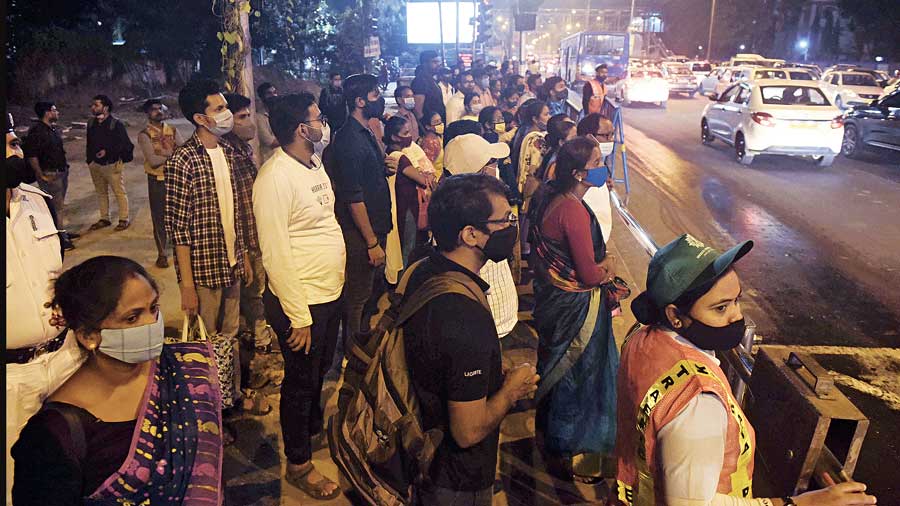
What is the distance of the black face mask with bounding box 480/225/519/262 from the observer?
253cm

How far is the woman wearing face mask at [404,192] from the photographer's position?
5699mm

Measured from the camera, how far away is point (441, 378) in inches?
90.4

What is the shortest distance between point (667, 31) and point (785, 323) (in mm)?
71048

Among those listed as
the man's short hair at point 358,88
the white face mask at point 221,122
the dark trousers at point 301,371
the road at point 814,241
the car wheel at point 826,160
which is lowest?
the road at point 814,241

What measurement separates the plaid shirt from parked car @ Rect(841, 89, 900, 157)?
15194mm

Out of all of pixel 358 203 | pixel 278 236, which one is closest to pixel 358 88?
pixel 358 203

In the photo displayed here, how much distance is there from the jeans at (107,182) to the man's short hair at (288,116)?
607 centimetres

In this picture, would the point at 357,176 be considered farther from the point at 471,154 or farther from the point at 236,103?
the point at 236,103

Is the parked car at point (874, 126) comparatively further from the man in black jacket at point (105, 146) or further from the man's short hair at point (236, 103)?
the man in black jacket at point (105, 146)

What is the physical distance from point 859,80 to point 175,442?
88.7 ft

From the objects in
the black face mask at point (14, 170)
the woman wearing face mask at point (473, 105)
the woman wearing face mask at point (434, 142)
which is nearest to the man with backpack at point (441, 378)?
the black face mask at point (14, 170)

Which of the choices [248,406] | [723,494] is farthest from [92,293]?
[248,406]

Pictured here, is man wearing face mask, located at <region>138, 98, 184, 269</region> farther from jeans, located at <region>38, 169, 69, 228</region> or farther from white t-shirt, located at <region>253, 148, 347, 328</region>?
white t-shirt, located at <region>253, 148, 347, 328</region>

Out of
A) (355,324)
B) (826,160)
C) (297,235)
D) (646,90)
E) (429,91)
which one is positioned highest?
(429,91)
